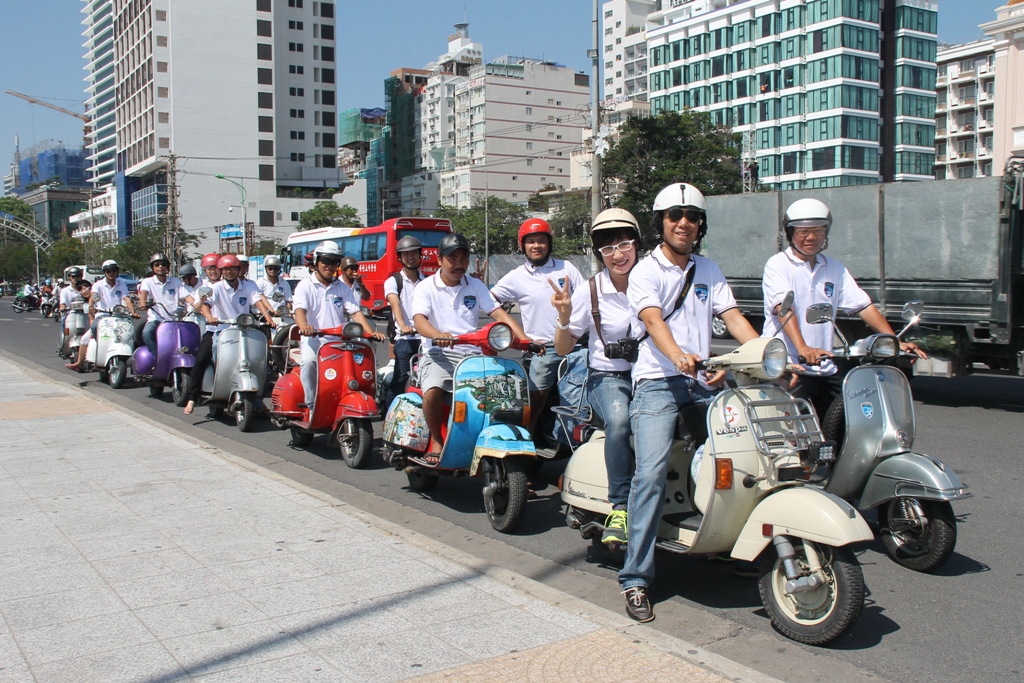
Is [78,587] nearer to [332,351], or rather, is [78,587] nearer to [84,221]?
[332,351]

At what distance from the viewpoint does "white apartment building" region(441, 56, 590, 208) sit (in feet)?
377

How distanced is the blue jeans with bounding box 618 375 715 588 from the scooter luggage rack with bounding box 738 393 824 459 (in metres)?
0.33

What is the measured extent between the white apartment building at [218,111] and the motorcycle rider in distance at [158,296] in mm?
81326

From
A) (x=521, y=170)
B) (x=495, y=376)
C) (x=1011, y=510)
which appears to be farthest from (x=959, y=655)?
(x=521, y=170)

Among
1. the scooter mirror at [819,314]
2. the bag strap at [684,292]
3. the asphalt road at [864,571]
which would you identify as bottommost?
the asphalt road at [864,571]

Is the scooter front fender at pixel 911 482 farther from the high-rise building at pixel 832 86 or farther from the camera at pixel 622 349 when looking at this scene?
the high-rise building at pixel 832 86

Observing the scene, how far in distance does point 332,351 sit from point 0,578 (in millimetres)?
3683

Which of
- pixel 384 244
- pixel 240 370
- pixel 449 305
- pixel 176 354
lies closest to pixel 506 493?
pixel 449 305

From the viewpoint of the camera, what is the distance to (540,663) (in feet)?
12.1

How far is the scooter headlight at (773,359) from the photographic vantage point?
396 cm

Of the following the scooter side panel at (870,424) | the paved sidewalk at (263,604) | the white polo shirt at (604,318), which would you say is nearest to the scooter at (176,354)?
the paved sidewalk at (263,604)

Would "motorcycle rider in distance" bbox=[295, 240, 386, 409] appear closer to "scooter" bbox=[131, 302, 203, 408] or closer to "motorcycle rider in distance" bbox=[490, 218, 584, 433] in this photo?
"motorcycle rider in distance" bbox=[490, 218, 584, 433]

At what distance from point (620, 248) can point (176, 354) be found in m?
7.87

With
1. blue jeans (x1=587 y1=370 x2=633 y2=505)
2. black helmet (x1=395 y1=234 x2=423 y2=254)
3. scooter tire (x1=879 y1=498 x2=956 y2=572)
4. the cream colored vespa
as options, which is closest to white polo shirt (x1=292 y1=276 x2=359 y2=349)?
black helmet (x1=395 y1=234 x2=423 y2=254)
